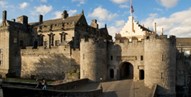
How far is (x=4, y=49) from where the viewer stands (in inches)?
1971

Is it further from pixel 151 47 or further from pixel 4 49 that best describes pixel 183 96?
pixel 4 49

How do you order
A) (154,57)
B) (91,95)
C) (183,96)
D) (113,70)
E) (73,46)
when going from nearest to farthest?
(91,95), (154,57), (183,96), (113,70), (73,46)

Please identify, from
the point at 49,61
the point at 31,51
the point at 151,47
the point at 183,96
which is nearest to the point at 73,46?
the point at 49,61

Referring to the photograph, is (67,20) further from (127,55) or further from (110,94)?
(110,94)

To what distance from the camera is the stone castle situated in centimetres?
3259

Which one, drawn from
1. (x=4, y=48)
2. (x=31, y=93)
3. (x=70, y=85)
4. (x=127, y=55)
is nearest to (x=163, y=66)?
(x=127, y=55)

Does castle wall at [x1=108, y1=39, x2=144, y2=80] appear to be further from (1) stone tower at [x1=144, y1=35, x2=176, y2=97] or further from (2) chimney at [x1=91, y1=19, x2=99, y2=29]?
(2) chimney at [x1=91, y1=19, x2=99, y2=29]

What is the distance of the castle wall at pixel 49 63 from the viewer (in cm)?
4191

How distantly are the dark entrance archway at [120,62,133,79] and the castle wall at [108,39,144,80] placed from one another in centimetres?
132

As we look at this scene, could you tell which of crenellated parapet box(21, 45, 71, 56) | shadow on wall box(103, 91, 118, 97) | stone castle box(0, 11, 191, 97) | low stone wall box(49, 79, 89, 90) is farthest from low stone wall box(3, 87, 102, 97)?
crenellated parapet box(21, 45, 71, 56)

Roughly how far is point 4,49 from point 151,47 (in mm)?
27317

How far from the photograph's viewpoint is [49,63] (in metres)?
44.9

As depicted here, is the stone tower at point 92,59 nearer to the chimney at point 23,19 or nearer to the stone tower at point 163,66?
the stone tower at point 163,66

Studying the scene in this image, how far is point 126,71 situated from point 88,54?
23.8 ft
